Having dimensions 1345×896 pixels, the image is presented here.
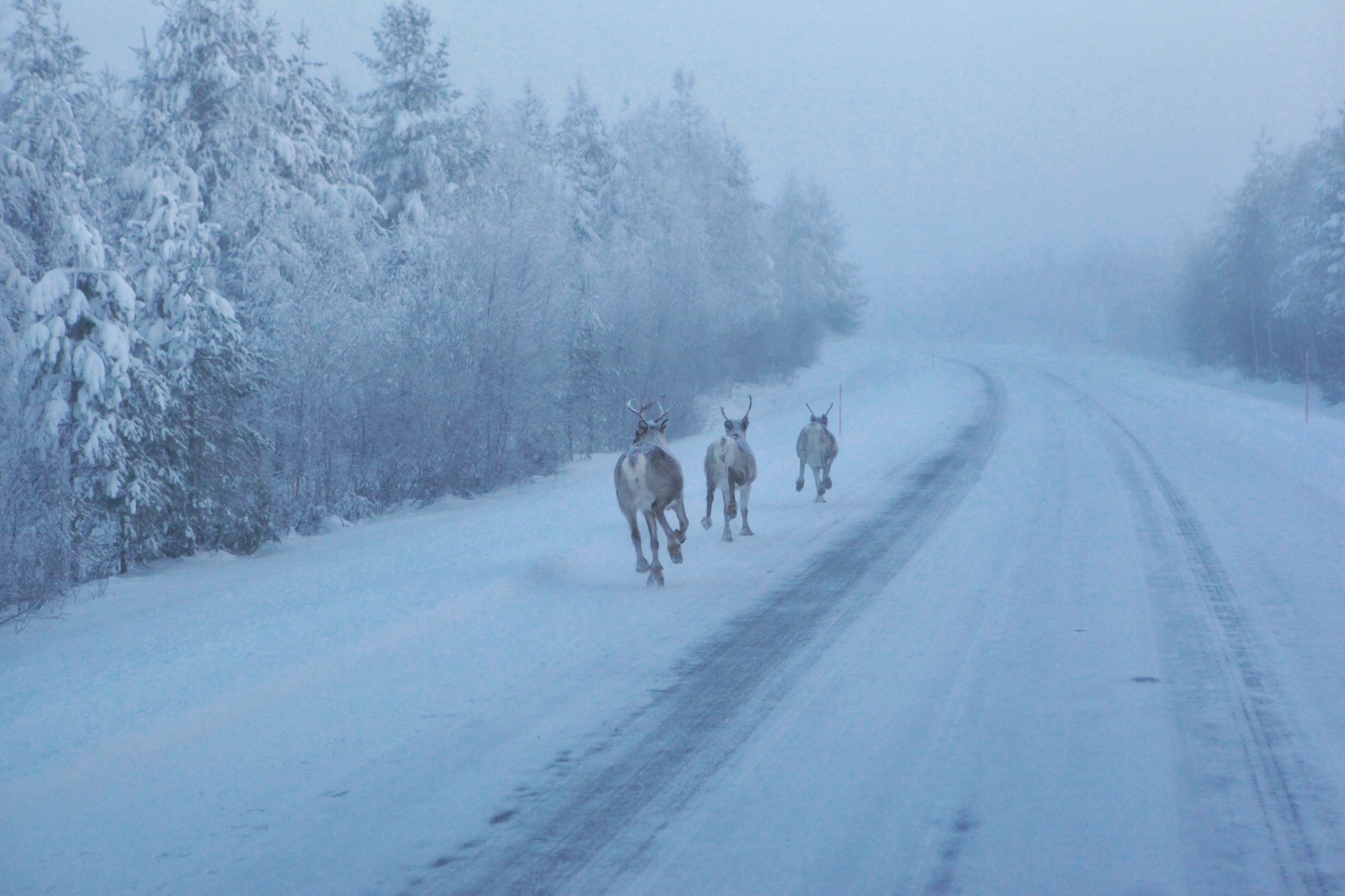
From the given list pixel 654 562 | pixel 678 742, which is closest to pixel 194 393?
pixel 654 562

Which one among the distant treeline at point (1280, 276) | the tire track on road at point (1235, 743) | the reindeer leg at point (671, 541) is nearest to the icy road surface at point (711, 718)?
the tire track on road at point (1235, 743)

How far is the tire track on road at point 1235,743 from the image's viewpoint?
4070 mm

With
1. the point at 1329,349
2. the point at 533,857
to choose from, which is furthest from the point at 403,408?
the point at 1329,349

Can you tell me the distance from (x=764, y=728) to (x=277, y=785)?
2.56 metres

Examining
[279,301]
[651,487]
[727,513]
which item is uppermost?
[279,301]

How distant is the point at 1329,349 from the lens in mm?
42688

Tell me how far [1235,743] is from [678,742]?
289 centimetres

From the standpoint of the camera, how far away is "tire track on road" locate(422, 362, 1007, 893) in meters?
4.22

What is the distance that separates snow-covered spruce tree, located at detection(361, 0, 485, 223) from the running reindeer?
2101cm

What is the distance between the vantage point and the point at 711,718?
600 cm

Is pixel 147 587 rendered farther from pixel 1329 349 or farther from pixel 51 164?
pixel 1329 349

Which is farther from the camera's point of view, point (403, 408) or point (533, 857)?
point (403, 408)

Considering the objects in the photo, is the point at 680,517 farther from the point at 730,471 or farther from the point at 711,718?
the point at 711,718

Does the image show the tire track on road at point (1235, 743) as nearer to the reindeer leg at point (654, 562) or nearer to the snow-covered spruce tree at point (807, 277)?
the reindeer leg at point (654, 562)
